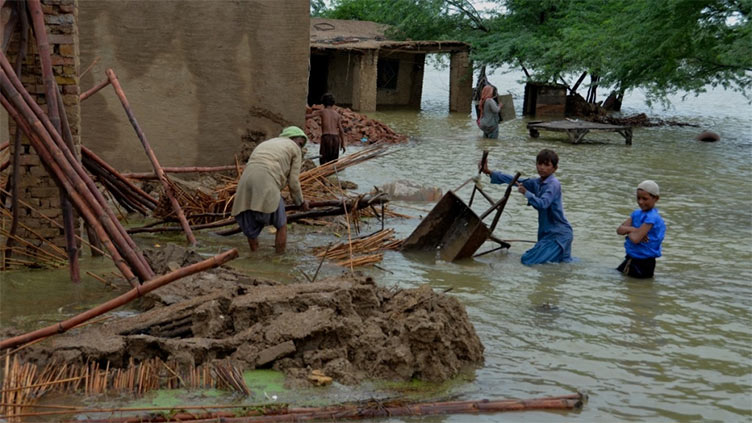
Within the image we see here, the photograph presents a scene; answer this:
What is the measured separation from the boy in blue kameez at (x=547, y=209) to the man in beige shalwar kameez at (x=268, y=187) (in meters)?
1.90

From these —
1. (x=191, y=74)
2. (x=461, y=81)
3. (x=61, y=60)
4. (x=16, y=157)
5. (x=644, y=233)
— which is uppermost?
(x=61, y=60)

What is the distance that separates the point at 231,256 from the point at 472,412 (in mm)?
1612

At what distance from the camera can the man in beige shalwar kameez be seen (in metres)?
8.48

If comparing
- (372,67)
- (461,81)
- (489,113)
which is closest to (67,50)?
(489,113)

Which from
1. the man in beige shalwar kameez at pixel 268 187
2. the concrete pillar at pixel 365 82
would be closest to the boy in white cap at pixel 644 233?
the man in beige shalwar kameez at pixel 268 187

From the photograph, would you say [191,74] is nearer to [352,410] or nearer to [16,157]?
[16,157]

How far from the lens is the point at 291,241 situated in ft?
31.3

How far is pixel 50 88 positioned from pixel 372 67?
2192 centimetres

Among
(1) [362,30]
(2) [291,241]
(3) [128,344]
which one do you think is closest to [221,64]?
(2) [291,241]

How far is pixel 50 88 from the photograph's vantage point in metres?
7.08

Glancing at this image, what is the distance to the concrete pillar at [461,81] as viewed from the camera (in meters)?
30.7

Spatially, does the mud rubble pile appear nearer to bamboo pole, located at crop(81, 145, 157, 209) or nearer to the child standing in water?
bamboo pole, located at crop(81, 145, 157, 209)

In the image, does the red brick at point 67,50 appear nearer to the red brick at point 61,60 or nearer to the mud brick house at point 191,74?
the red brick at point 61,60

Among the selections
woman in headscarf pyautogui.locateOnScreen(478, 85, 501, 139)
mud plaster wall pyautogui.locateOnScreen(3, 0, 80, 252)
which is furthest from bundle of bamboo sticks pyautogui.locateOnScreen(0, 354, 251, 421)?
woman in headscarf pyautogui.locateOnScreen(478, 85, 501, 139)
